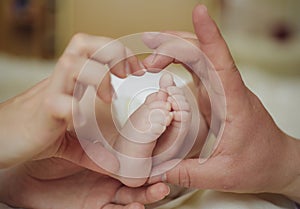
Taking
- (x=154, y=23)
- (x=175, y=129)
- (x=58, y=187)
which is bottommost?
(x=154, y=23)

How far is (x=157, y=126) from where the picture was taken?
1.62 feet

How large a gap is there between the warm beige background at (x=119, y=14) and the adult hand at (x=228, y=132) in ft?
4.24

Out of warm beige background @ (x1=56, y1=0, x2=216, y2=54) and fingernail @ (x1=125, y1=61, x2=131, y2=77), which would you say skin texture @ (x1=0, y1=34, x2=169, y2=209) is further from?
warm beige background @ (x1=56, y1=0, x2=216, y2=54)

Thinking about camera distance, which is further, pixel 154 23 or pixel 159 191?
pixel 154 23

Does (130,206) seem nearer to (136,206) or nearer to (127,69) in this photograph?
(136,206)

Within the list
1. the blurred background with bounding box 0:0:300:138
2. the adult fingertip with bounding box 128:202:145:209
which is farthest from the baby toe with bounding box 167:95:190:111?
the blurred background with bounding box 0:0:300:138

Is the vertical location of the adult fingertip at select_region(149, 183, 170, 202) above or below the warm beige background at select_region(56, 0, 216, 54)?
above

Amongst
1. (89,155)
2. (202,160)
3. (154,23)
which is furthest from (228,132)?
(154,23)

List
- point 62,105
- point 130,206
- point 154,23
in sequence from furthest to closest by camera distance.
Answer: point 154,23
point 130,206
point 62,105

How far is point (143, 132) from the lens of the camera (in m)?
0.50

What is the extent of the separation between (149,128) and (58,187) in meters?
0.15

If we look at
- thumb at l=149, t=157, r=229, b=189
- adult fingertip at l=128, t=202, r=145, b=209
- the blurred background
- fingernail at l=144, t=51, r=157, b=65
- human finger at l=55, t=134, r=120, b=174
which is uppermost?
fingernail at l=144, t=51, r=157, b=65

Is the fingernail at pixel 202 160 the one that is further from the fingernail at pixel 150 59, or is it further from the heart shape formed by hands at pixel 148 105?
the fingernail at pixel 150 59

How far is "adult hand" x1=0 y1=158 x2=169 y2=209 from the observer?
56cm
